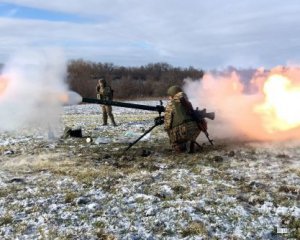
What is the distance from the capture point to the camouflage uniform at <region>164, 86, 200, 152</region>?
53.4 ft

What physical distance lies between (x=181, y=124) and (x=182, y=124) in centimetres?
3

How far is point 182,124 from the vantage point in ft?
53.4

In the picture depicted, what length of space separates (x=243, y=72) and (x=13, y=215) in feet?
48.4

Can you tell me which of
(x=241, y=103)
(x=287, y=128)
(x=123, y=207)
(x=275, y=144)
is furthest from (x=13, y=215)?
(x=241, y=103)

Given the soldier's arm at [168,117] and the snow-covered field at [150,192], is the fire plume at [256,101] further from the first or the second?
the soldier's arm at [168,117]

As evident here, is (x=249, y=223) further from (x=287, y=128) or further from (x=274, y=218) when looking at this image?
(x=287, y=128)

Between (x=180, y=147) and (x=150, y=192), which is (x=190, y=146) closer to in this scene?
(x=180, y=147)

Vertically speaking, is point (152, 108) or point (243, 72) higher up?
point (243, 72)

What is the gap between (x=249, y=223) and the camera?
9562 mm

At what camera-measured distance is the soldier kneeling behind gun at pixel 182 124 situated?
16.3 m

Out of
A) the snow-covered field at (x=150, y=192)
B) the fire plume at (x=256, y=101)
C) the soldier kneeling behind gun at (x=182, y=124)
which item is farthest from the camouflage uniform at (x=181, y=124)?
the fire plume at (x=256, y=101)

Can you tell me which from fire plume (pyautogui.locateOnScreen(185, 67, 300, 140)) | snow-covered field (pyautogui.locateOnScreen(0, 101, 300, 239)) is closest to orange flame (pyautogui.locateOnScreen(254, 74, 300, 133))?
fire plume (pyautogui.locateOnScreen(185, 67, 300, 140))

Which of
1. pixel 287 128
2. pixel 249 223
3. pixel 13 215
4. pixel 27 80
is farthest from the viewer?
pixel 287 128

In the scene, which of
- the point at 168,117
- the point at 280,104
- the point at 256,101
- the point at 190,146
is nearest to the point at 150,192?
the point at 190,146
